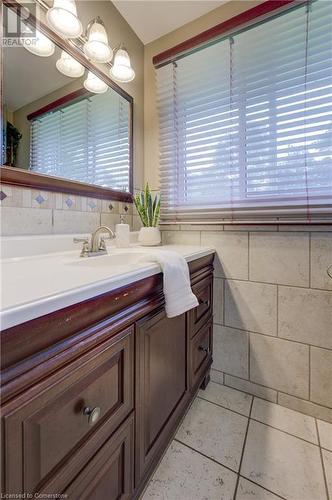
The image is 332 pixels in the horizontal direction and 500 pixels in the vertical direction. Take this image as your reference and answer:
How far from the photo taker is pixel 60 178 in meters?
1.03

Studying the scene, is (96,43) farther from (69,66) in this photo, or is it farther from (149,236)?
(149,236)

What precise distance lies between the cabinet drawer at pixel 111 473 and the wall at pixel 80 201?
2.58 ft

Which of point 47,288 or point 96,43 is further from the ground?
point 96,43

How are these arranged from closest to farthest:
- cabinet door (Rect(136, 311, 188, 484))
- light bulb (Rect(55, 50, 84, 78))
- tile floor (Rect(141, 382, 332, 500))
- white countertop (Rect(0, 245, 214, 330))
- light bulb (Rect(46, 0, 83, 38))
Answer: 1. white countertop (Rect(0, 245, 214, 330))
2. cabinet door (Rect(136, 311, 188, 484))
3. tile floor (Rect(141, 382, 332, 500))
4. light bulb (Rect(46, 0, 83, 38))
5. light bulb (Rect(55, 50, 84, 78))

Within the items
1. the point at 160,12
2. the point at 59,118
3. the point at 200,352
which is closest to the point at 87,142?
the point at 59,118

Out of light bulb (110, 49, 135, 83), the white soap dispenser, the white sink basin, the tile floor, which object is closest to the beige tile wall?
the tile floor

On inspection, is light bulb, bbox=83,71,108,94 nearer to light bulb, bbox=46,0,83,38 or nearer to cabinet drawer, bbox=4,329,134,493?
light bulb, bbox=46,0,83,38

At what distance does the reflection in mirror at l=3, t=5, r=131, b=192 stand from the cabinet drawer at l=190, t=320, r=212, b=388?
101cm

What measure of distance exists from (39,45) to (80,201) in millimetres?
658

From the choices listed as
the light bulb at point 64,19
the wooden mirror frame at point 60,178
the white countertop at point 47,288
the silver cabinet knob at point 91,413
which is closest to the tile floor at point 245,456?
the silver cabinet knob at point 91,413

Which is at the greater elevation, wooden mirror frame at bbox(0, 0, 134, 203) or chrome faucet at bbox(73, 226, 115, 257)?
wooden mirror frame at bbox(0, 0, 134, 203)

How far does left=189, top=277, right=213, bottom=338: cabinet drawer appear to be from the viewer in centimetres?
108

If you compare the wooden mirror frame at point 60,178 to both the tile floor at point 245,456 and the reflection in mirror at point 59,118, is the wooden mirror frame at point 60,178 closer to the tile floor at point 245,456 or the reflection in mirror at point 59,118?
the reflection in mirror at point 59,118

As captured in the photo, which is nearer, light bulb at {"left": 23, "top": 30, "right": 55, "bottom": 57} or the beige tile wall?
light bulb at {"left": 23, "top": 30, "right": 55, "bottom": 57}
